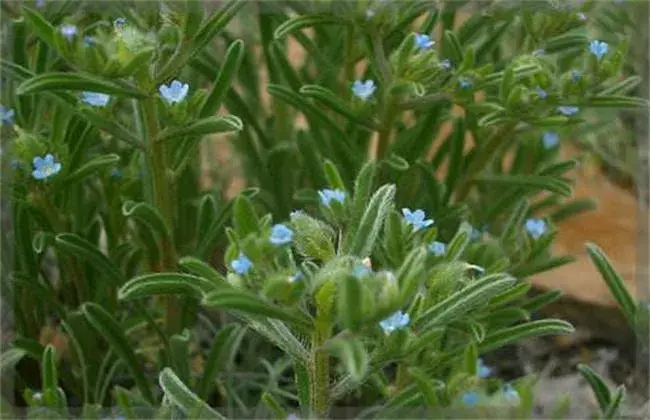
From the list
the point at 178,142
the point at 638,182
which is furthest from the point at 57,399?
the point at 638,182

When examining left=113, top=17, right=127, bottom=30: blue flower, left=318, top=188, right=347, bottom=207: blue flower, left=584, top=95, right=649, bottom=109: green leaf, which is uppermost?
left=113, top=17, right=127, bottom=30: blue flower

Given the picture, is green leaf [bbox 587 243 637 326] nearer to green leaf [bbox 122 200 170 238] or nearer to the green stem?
the green stem

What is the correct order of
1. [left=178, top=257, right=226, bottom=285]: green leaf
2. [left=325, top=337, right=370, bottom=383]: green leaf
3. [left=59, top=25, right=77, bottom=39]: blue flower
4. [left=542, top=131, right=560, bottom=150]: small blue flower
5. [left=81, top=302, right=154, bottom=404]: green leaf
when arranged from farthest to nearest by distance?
1. [left=542, top=131, right=560, bottom=150]: small blue flower
2. [left=81, top=302, right=154, bottom=404]: green leaf
3. [left=59, top=25, right=77, bottom=39]: blue flower
4. [left=178, top=257, right=226, bottom=285]: green leaf
5. [left=325, top=337, right=370, bottom=383]: green leaf

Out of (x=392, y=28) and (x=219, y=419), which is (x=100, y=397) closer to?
(x=219, y=419)

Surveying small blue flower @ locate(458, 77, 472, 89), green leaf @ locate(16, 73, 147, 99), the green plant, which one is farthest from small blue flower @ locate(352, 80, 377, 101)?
green leaf @ locate(16, 73, 147, 99)

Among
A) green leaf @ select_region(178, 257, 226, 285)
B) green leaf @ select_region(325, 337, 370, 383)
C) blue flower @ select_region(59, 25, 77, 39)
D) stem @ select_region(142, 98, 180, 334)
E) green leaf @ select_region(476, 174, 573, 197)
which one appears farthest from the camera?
green leaf @ select_region(476, 174, 573, 197)

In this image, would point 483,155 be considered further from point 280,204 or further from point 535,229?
point 280,204
